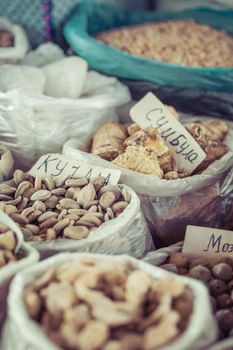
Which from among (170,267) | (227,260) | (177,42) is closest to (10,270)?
(170,267)

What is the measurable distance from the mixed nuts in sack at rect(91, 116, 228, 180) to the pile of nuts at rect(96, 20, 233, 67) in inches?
11.2

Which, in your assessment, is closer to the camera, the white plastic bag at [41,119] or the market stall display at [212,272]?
the market stall display at [212,272]

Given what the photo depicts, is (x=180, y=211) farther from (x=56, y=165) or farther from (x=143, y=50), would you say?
(x=143, y=50)

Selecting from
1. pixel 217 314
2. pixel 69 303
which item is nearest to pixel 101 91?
pixel 217 314

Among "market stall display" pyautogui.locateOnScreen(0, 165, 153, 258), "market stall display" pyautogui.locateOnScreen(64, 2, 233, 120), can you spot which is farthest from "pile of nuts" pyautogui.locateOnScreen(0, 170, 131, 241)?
"market stall display" pyautogui.locateOnScreen(64, 2, 233, 120)

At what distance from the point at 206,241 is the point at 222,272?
0.40ft

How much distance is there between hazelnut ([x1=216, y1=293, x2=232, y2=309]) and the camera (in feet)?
3.35

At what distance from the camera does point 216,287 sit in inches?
41.3

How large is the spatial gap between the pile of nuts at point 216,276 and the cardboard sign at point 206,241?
35mm

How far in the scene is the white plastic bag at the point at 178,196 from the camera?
1276mm

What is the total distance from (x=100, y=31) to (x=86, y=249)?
1.12 meters

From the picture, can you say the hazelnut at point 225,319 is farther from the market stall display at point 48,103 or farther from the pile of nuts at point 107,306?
the market stall display at point 48,103

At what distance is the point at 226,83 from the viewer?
1.57 m

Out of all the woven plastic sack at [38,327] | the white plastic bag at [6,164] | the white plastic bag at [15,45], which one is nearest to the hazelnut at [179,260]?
the woven plastic sack at [38,327]
